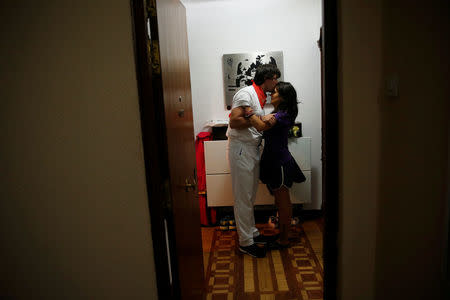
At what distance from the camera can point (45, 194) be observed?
1.38 meters

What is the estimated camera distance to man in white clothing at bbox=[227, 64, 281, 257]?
7.86 feet

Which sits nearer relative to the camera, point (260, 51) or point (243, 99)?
point (243, 99)

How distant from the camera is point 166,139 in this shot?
1.36 meters

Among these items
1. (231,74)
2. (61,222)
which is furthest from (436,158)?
(231,74)

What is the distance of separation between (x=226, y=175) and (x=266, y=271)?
1.12 m

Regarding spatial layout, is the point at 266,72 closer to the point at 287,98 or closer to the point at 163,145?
the point at 287,98

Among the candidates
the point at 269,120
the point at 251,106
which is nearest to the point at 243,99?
the point at 251,106

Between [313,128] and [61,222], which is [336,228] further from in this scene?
[313,128]

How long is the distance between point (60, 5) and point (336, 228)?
4.97ft

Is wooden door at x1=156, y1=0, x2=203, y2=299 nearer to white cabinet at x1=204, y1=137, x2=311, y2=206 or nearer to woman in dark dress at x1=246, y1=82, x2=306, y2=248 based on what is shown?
woman in dark dress at x1=246, y1=82, x2=306, y2=248

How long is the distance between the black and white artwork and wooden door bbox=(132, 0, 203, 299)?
160 centimetres

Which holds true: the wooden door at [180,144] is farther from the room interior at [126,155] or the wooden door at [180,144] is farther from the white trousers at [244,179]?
the white trousers at [244,179]

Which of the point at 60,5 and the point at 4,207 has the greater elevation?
the point at 60,5

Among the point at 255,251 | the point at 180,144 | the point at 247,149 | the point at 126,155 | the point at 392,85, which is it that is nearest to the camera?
the point at 392,85
